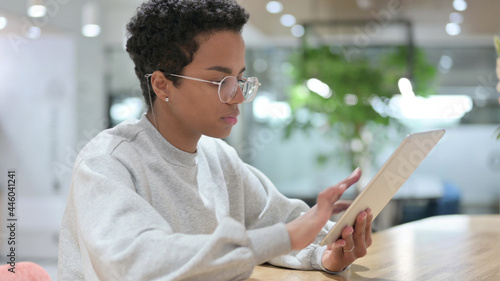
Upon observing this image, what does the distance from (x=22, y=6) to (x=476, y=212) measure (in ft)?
14.4

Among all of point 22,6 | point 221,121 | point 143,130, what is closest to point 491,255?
point 221,121

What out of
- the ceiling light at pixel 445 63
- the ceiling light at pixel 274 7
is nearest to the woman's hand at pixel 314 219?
the ceiling light at pixel 274 7

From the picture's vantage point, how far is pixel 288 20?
5855 millimetres

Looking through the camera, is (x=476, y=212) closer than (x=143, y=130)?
No

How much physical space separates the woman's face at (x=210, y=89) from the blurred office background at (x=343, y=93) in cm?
392

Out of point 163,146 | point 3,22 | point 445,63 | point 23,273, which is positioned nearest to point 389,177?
point 163,146

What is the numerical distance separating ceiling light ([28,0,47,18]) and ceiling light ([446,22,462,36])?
363 centimetres

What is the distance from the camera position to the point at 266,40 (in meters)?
5.95

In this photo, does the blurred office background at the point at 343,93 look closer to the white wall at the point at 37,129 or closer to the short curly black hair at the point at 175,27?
the white wall at the point at 37,129

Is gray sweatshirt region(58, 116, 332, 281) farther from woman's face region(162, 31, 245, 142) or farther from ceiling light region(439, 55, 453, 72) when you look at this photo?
ceiling light region(439, 55, 453, 72)

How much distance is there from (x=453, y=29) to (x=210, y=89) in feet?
16.6

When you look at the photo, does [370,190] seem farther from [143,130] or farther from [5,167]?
[5,167]

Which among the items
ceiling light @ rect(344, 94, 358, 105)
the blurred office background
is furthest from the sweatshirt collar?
ceiling light @ rect(344, 94, 358, 105)

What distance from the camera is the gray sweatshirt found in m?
0.88
